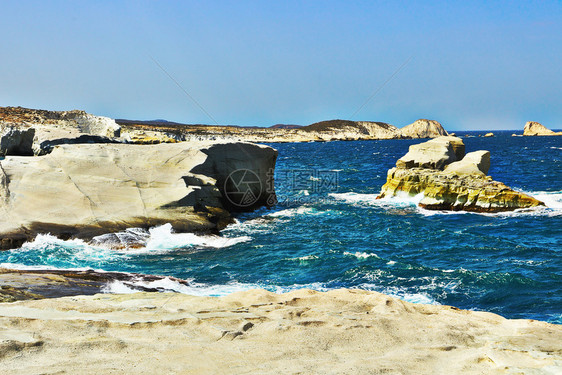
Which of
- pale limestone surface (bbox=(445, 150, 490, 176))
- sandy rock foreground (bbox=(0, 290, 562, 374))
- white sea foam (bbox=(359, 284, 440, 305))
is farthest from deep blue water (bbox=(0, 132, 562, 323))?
sandy rock foreground (bbox=(0, 290, 562, 374))

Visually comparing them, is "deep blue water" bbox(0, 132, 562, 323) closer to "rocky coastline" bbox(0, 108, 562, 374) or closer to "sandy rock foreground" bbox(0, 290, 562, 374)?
"rocky coastline" bbox(0, 108, 562, 374)

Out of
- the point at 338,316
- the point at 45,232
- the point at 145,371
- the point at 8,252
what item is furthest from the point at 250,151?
the point at 145,371

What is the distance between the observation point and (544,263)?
55.3 feet

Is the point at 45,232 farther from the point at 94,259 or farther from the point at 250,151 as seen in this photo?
the point at 250,151

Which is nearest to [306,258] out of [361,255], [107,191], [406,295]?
[361,255]

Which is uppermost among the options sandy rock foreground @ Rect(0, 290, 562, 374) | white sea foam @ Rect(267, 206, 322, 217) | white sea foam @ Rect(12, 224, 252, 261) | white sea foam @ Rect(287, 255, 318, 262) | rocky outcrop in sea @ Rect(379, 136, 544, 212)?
rocky outcrop in sea @ Rect(379, 136, 544, 212)

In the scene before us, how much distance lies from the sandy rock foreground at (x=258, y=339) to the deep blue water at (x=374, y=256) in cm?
481

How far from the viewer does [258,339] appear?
6793 mm

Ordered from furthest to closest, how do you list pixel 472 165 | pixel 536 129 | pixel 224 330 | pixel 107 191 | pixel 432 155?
1. pixel 536 129
2. pixel 432 155
3. pixel 472 165
4. pixel 107 191
5. pixel 224 330

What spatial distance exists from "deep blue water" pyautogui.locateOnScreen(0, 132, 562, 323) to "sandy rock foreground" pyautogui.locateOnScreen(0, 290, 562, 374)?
4813 mm

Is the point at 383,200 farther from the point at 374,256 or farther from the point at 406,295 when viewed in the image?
the point at 406,295

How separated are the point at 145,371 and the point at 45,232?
16.1 metres

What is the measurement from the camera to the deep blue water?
14.2m

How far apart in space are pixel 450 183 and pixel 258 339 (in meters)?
24.1
